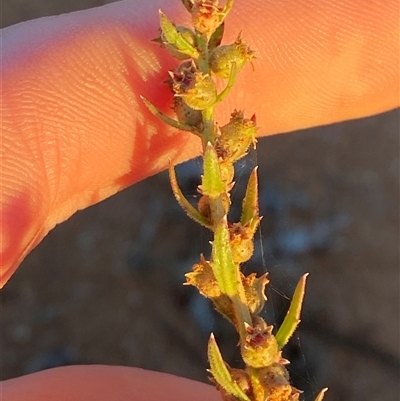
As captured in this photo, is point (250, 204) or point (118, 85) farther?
point (118, 85)

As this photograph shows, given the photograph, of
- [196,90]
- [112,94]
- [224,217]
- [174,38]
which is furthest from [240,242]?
[112,94]

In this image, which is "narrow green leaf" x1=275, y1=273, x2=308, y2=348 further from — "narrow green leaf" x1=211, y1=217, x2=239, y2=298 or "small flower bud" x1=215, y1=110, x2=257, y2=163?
"small flower bud" x1=215, y1=110, x2=257, y2=163

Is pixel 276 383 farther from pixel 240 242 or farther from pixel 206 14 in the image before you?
pixel 206 14

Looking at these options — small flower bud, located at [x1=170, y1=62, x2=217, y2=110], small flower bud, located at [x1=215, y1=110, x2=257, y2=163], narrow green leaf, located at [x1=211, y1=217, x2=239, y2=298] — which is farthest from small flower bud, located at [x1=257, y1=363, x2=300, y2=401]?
small flower bud, located at [x1=170, y1=62, x2=217, y2=110]

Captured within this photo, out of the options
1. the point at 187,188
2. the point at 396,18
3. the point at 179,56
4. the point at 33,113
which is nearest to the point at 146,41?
the point at 33,113

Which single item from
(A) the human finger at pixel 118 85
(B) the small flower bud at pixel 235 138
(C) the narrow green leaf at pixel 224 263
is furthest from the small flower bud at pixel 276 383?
(A) the human finger at pixel 118 85

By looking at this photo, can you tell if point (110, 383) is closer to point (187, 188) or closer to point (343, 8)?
point (343, 8)
